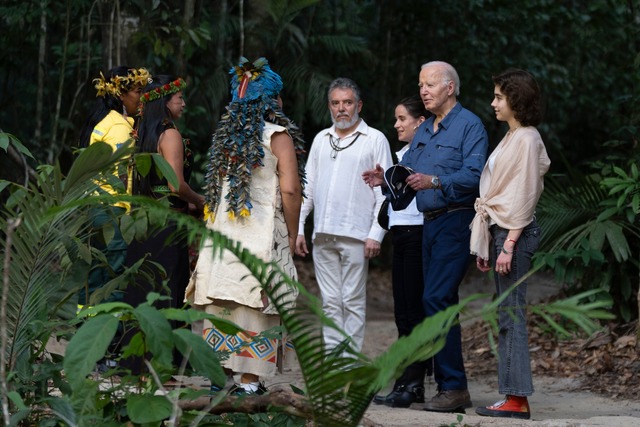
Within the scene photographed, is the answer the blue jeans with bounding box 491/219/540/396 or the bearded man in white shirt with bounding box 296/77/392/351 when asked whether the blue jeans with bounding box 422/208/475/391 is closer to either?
the blue jeans with bounding box 491/219/540/396

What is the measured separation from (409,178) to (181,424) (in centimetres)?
249

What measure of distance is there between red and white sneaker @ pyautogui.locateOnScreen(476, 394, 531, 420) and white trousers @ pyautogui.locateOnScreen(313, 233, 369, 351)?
58.6 inches

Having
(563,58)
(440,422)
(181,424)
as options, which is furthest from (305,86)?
(181,424)

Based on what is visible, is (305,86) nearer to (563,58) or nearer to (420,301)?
(563,58)

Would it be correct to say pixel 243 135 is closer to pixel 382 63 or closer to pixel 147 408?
pixel 147 408

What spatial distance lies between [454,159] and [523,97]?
1.99ft

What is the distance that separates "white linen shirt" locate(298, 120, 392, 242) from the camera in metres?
7.01

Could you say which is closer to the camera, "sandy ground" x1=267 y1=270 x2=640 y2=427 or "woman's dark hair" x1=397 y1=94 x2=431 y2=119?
"sandy ground" x1=267 y1=270 x2=640 y2=427

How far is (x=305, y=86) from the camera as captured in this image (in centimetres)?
1273

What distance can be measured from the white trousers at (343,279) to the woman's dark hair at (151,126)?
4.88 ft

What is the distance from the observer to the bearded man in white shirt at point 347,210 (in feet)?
23.0

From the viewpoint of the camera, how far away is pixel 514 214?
5.62 metres

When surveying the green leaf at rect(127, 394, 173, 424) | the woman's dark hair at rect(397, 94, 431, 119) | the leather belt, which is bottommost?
the green leaf at rect(127, 394, 173, 424)

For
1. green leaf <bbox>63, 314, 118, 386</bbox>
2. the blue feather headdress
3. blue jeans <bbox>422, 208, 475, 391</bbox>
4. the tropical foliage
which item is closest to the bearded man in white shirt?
blue jeans <bbox>422, 208, 475, 391</bbox>
